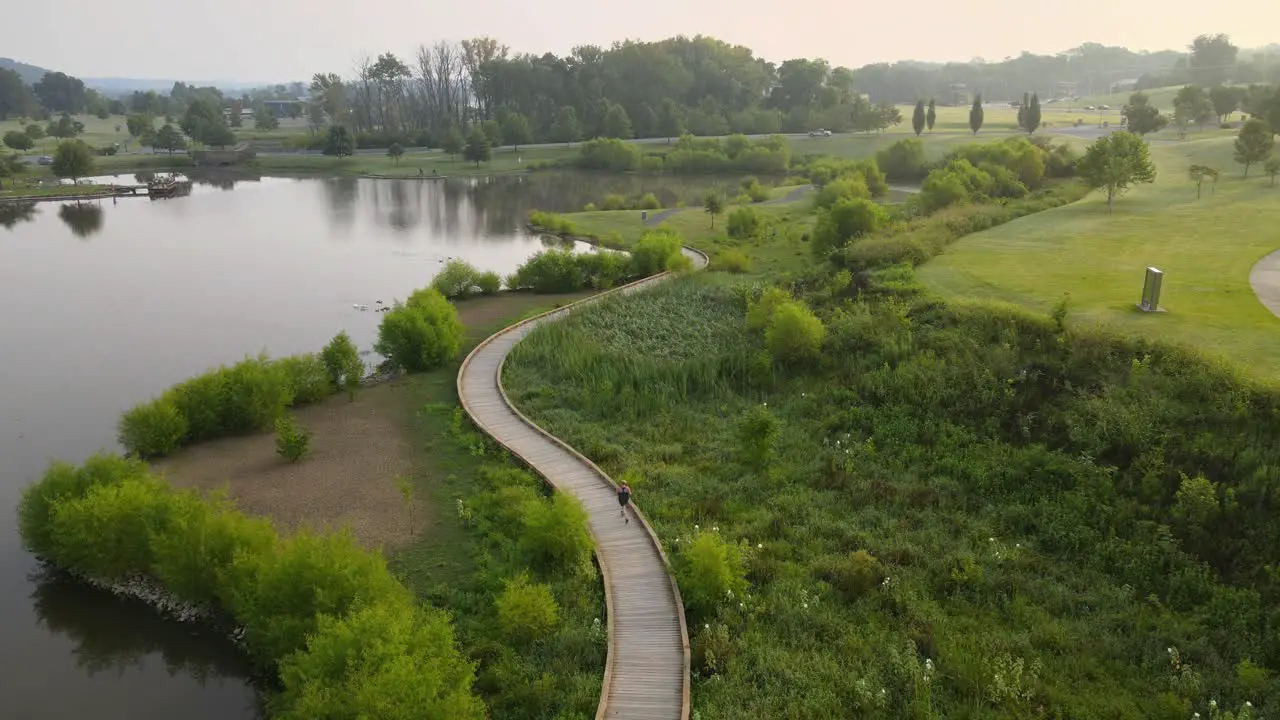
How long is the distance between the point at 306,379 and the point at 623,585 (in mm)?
16262

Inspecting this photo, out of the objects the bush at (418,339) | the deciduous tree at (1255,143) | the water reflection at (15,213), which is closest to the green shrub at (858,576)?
the bush at (418,339)

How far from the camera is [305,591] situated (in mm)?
14945

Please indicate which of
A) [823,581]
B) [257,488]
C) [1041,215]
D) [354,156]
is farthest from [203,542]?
[354,156]

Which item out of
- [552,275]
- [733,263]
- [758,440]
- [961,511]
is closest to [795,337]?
[758,440]

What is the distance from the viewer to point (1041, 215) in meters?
43.9

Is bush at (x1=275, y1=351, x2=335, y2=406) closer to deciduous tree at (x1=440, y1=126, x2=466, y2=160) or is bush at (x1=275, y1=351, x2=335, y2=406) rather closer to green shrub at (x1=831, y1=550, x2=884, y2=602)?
green shrub at (x1=831, y1=550, x2=884, y2=602)

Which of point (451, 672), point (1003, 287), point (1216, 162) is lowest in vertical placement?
point (451, 672)

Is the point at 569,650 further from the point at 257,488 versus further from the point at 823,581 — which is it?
the point at 257,488

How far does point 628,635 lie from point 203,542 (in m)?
8.69

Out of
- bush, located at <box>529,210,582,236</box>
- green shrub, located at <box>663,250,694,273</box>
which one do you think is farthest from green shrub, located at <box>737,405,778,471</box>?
bush, located at <box>529,210,582,236</box>

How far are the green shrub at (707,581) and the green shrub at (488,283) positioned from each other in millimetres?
28714

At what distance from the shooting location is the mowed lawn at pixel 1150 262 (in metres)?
23.5

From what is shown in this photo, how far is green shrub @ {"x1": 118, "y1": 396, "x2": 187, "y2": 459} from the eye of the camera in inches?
926

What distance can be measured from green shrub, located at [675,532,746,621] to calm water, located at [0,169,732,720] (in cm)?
810
